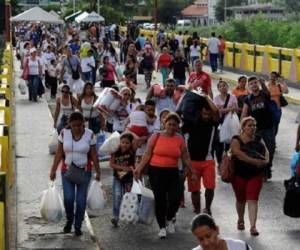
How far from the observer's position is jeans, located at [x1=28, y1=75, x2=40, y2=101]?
25.9m

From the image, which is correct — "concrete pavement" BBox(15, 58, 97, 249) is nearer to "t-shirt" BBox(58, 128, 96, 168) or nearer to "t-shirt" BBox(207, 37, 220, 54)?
"t-shirt" BBox(58, 128, 96, 168)

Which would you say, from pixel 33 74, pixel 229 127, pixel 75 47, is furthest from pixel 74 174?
pixel 75 47

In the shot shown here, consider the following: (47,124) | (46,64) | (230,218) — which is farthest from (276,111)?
(46,64)

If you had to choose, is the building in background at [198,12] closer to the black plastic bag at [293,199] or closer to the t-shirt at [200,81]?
the t-shirt at [200,81]

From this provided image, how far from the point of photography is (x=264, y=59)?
3347 centimetres

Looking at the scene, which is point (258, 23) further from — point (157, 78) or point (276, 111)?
point (276, 111)

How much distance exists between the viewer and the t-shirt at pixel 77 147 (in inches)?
417

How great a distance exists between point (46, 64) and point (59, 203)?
1759 cm

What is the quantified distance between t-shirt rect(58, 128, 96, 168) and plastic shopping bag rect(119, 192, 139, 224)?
0.66 m

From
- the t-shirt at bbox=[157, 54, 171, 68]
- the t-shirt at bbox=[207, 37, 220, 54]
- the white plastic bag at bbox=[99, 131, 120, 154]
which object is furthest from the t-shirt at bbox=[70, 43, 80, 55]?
the white plastic bag at bbox=[99, 131, 120, 154]

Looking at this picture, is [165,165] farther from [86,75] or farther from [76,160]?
[86,75]

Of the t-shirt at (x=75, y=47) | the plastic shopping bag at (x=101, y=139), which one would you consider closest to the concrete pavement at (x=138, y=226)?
the plastic shopping bag at (x=101, y=139)

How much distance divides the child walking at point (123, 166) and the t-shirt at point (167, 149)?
64 centimetres

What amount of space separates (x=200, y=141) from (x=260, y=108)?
8.57 feet
